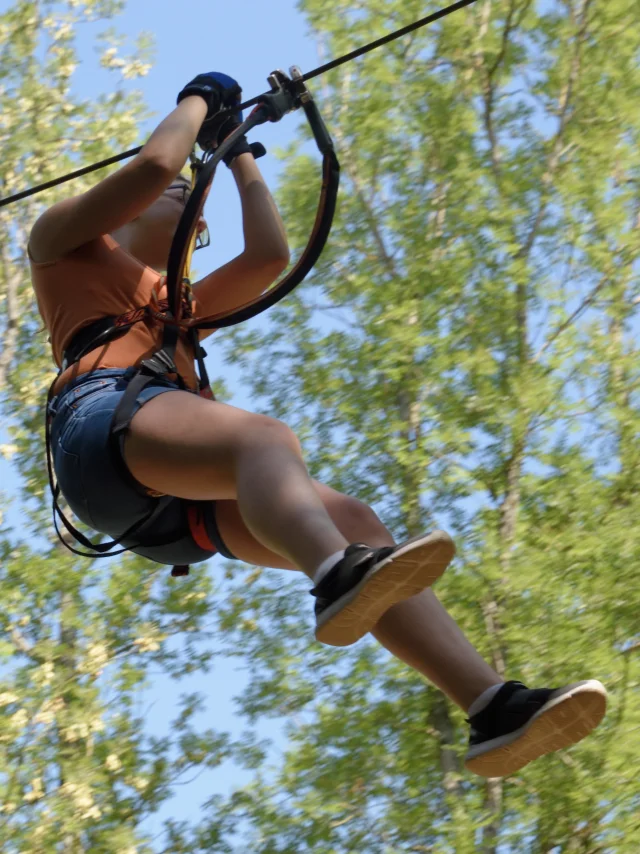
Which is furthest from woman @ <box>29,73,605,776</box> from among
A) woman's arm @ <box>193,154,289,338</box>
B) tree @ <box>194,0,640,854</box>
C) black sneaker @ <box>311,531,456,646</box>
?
tree @ <box>194,0,640,854</box>

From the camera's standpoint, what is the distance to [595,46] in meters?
8.37

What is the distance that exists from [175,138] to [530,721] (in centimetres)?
141

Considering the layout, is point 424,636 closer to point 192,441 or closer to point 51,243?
point 192,441

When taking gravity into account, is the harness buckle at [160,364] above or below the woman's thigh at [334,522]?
above

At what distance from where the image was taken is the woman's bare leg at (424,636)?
2.49 metres

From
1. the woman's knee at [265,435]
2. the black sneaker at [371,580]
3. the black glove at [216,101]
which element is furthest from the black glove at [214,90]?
Answer: the black sneaker at [371,580]

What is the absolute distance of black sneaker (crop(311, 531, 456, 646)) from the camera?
2.19 m

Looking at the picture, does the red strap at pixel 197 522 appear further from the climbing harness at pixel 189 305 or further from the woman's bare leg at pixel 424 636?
the woman's bare leg at pixel 424 636

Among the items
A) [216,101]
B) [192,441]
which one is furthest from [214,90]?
[192,441]

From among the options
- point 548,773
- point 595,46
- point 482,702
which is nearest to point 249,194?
point 482,702

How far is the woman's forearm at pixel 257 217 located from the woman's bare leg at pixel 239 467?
765mm

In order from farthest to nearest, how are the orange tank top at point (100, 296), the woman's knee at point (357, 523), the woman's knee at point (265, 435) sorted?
the orange tank top at point (100, 296) < the woman's knee at point (357, 523) < the woman's knee at point (265, 435)

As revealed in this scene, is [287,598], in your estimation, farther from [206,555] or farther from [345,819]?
[206,555]

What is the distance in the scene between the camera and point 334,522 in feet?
8.55
